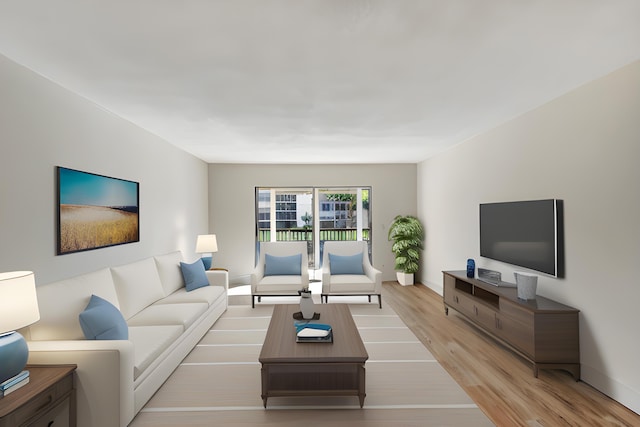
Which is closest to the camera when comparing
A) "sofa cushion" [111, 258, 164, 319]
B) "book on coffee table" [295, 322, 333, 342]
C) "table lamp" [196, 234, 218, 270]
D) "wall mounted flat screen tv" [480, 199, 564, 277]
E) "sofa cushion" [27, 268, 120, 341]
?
"sofa cushion" [27, 268, 120, 341]

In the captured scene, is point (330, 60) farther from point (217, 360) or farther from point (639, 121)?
point (217, 360)

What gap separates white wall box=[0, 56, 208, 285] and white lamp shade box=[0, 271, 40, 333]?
1.91 ft

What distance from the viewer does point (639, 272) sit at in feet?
7.96

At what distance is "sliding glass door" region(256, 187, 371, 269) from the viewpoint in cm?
712

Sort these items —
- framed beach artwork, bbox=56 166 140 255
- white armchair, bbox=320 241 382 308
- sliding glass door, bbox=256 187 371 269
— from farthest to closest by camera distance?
1. sliding glass door, bbox=256 187 371 269
2. white armchair, bbox=320 241 382 308
3. framed beach artwork, bbox=56 166 140 255

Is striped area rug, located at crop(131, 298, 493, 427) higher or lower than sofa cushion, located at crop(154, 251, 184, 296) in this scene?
lower

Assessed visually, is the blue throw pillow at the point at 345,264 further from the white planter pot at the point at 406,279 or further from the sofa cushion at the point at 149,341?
the sofa cushion at the point at 149,341

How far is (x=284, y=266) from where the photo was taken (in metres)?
5.32

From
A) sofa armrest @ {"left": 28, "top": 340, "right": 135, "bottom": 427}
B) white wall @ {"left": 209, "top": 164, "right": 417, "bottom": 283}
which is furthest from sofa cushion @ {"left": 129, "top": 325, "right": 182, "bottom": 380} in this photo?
white wall @ {"left": 209, "top": 164, "right": 417, "bottom": 283}

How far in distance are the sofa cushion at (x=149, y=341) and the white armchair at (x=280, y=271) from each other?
1.88m

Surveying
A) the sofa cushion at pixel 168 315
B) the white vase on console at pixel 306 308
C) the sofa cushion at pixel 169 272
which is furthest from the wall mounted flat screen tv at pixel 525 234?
the sofa cushion at pixel 169 272

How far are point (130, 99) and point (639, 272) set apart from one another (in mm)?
4432

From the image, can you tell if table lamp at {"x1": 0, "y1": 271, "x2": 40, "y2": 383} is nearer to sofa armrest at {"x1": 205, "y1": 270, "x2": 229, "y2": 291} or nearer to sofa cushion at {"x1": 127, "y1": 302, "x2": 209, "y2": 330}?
sofa cushion at {"x1": 127, "y1": 302, "x2": 209, "y2": 330}

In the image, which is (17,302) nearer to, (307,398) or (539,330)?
(307,398)
